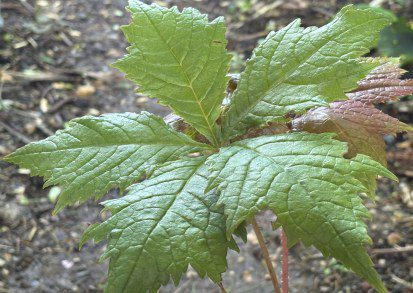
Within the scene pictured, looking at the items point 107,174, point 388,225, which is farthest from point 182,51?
point 388,225

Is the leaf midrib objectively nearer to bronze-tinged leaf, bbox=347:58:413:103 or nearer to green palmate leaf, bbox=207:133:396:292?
green palmate leaf, bbox=207:133:396:292

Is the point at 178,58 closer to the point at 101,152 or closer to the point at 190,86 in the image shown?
the point at 190,86

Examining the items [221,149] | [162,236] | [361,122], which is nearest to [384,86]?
[361,122]

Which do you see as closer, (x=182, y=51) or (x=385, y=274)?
(x=182, y=51)

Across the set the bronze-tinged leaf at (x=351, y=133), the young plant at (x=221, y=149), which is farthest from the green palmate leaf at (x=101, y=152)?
the bronze-tinged leaf at (x=351, y=133)

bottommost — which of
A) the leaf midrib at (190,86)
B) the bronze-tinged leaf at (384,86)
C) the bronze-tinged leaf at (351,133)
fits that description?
the bronze-tinged leaf at (351,133)

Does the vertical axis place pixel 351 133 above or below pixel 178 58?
below

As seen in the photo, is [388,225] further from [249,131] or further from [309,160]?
[309,160]

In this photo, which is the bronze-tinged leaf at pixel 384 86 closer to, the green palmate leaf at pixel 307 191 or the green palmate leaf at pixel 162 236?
the green palmate leaf at pixel 307 191
